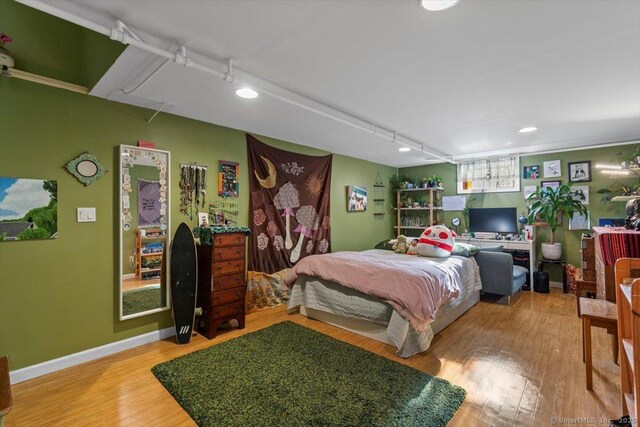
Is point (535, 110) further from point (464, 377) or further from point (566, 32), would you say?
point (464, 377)

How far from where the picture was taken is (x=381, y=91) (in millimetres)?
2617

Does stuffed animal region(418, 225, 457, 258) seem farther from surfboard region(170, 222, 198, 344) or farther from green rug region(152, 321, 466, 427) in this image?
surfboard region(170, 222, 198, 344)

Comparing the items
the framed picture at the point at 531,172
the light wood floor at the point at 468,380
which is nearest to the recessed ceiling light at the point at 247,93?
the light wood floor at the point at 468,380

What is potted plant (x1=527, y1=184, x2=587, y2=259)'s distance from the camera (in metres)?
4.45

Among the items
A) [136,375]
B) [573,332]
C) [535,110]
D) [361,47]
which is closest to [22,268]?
[136,375]

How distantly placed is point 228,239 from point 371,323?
171 cm

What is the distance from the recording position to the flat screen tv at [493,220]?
208 inches

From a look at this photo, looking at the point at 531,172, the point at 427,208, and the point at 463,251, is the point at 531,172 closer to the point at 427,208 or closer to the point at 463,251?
the point at 427,208

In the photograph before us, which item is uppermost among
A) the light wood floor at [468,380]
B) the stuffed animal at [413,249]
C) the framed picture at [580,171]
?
the framed picture at [580,171]

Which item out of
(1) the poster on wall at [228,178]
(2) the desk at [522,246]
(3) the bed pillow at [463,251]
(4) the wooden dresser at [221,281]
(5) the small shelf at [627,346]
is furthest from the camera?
(2) the desk at [522,246]

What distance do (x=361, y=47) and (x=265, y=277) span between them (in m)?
3.00

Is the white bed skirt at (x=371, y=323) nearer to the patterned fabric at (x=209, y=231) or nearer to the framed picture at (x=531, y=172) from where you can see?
the patterned fabric at (x=209, y=231)

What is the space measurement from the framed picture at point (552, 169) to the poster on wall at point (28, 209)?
659cm

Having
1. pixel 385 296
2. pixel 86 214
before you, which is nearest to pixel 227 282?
pixel 86 214
